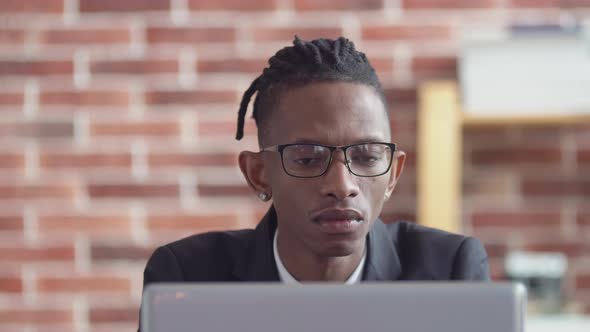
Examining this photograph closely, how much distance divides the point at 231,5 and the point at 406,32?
51cm

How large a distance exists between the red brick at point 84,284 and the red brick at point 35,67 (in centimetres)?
60

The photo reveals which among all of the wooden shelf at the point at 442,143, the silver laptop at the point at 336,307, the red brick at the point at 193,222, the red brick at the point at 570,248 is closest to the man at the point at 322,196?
the silver laptop at the point at 336,307

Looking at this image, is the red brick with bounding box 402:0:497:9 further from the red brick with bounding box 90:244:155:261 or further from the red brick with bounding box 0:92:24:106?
the red brick with bounding box 0:92:24:106

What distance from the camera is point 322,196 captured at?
112cm

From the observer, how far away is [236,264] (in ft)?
4.31

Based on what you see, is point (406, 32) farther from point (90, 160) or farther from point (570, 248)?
point (90, 160)

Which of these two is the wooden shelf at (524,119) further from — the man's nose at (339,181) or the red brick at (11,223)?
the red brick at (11,223)

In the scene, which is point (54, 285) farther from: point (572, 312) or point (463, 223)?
point (572, 312)

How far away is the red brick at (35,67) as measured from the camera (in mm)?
2295

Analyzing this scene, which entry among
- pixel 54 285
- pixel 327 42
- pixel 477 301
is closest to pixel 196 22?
pixel 54 285

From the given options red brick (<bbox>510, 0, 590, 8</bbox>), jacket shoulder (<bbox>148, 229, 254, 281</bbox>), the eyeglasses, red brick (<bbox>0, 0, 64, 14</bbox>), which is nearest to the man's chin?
the eyeglasses

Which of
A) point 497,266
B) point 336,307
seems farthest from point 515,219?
point 336,307

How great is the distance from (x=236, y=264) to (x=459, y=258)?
369 millimetres

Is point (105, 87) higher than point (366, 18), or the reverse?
point (366, 18)
